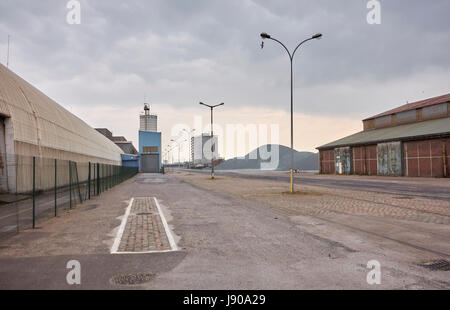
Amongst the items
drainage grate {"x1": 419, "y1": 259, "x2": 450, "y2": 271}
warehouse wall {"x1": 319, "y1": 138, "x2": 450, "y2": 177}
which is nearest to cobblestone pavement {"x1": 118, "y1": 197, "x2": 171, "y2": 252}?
drainage grate {"x1": 419, "y1": 259, "x2": 450, "y2": 271}

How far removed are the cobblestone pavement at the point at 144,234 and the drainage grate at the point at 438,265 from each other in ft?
16.7

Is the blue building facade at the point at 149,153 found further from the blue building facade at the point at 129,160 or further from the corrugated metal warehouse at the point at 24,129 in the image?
the corrugated metal warehouse at the point at 24,129

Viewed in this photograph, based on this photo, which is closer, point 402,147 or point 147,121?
point 402,147

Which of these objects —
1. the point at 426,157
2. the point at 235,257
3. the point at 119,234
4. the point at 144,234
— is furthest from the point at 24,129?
the point at 426,157

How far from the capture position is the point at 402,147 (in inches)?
1631

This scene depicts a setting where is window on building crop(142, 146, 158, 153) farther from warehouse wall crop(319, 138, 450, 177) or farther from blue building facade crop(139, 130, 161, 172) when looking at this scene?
warehouse wall crop(319, 138, 450, 177)

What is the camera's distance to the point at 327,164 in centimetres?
5894

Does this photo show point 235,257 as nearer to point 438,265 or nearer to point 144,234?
point 144,234

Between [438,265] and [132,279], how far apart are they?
5.38m

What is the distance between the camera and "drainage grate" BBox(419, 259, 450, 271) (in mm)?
5727

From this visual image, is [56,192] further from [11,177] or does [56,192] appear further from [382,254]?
[382,254]

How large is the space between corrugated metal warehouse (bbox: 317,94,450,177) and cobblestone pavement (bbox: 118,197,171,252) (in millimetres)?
35736
